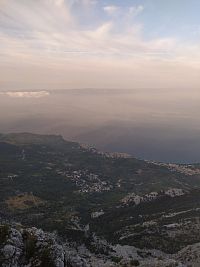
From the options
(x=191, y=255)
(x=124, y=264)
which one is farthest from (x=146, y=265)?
(x=191, y=255)

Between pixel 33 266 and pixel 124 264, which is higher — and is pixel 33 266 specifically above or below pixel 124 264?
above

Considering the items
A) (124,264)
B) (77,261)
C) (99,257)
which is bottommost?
(99,257)

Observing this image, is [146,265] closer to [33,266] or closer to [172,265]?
[172,265]

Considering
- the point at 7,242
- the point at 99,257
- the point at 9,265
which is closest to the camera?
the point at 9,265

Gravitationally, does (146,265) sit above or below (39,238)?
below

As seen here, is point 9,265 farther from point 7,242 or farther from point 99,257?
point 99,257

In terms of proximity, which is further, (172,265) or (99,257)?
(99,257)

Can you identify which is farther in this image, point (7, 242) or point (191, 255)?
point (191, 255)

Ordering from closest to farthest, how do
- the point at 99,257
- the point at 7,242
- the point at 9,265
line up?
the point at 9,265 → the point at 7,242 → the point at 99,257

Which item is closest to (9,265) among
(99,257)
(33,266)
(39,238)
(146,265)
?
(33,266)
